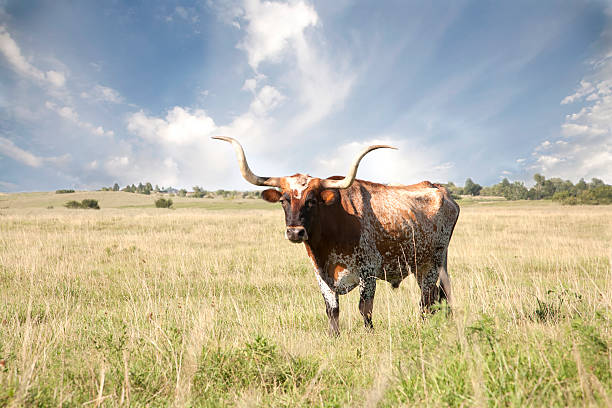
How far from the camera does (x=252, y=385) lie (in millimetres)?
2910

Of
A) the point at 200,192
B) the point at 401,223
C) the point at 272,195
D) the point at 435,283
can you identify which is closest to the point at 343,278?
the point at 401,223

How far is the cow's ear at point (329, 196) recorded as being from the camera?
438 cm

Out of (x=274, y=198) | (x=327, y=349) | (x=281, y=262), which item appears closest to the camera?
(x=327, y=349)

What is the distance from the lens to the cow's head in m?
4.23

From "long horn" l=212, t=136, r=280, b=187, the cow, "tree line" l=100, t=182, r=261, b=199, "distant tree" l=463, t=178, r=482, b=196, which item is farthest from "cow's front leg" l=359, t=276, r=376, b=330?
"distant tree" l=463, t=178, r=482, b=196

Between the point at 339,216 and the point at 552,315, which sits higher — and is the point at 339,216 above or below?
above

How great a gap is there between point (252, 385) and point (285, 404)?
0.50 meters

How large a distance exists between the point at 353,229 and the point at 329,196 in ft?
2.24

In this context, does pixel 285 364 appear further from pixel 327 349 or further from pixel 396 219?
pixel 396 219

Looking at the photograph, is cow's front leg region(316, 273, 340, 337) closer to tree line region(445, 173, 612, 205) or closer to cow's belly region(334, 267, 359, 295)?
cow's belly region(334, 267, 359, 295)

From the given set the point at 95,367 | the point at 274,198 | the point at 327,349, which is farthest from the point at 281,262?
the point at 95,367

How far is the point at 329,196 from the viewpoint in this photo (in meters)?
4.39

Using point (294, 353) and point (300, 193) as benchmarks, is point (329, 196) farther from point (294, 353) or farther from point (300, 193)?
point (294, 353)

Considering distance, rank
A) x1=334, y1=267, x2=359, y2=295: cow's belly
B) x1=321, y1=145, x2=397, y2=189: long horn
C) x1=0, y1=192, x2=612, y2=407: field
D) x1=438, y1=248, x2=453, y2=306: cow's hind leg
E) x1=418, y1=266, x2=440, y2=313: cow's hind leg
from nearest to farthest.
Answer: x1=0, y1=192, x2=612, y2=407: field
x1=321, y1=145, x2=397, y2=189: long horn
x1=334, y1=267, x2=359, y2=295: cow's belly
x1=418, y1=266, x2=440, y2=313: cow's hind leg
x1=438, y1=248, x2=453, y2=306: cow's hind leg
